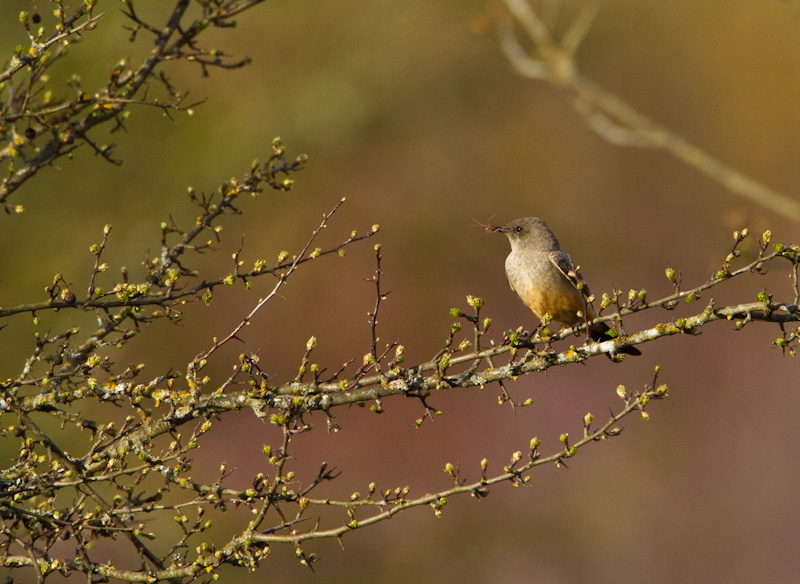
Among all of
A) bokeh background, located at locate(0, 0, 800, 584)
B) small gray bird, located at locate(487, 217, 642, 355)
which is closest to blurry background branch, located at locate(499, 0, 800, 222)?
small gray bird, located at locate(487, 217, 642, 355)

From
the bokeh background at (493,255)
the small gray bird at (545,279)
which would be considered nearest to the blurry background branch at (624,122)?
the small gray bird at (545,279)

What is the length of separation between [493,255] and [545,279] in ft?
31.5

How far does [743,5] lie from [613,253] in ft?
20.6

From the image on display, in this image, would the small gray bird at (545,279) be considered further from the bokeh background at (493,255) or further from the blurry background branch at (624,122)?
the bokeh background at (493,255)

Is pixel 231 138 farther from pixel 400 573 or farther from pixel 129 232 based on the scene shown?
pixel 400 573

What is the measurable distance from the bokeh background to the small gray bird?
23.1 ft

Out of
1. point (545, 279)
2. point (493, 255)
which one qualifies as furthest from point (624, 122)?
point (493, 255)

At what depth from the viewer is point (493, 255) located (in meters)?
16.1

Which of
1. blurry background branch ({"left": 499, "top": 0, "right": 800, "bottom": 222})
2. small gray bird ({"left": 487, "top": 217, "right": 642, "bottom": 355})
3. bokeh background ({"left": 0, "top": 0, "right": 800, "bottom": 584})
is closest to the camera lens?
blurry background branch ({"left": 499, "top": 0, "right": 800, "bottom": 222})

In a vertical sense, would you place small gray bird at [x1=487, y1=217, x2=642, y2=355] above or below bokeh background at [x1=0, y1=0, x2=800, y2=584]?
below

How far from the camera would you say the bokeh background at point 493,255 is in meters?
14.7

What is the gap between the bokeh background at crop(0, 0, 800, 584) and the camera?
14.7m

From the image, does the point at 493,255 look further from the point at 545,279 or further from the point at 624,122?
the point at 624,122

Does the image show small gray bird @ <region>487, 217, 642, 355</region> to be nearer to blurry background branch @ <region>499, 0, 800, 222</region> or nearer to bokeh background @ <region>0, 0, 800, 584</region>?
blurry background branch @ <region>499, 0, 800, 222</region>
